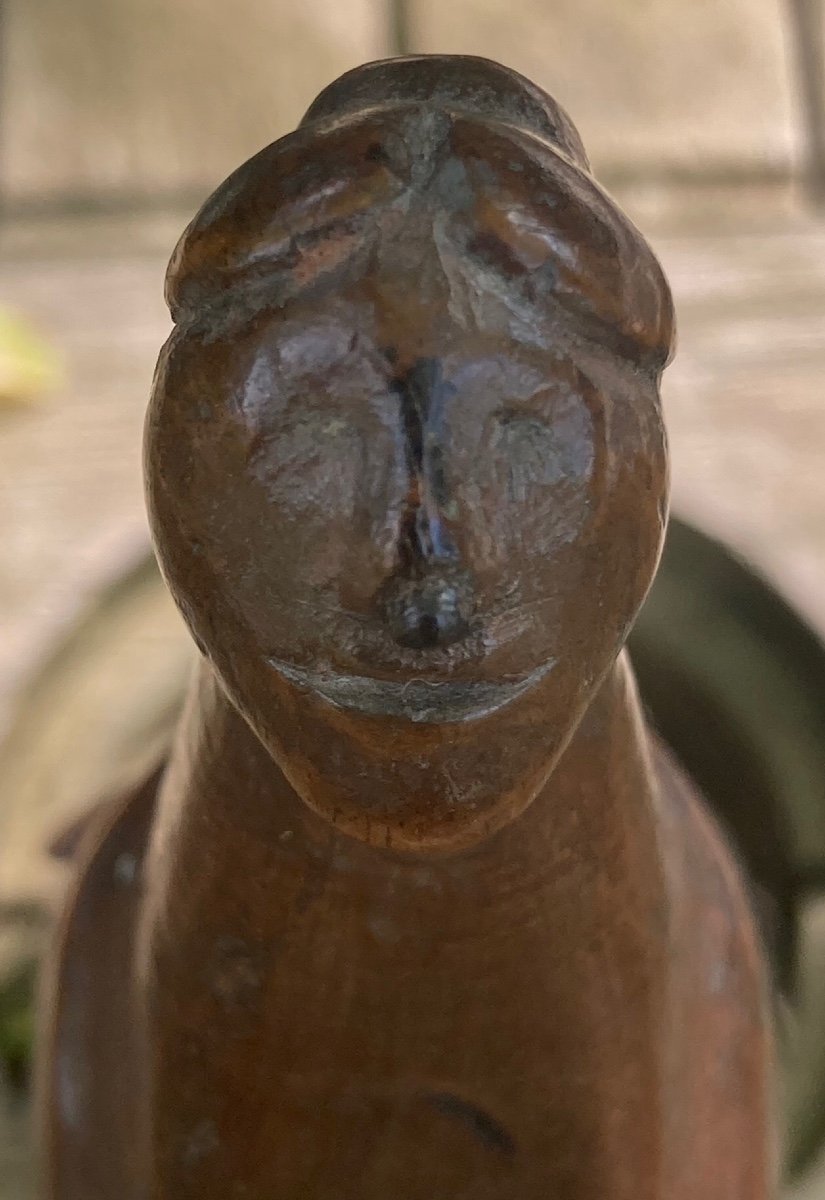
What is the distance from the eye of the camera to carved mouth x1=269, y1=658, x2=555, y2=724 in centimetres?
22

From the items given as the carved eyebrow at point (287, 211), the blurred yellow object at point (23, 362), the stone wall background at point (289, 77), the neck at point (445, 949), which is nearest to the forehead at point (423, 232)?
the carved eyebrow at point (287, 211)

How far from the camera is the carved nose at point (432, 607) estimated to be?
212 millimetres

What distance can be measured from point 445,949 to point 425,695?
109mm

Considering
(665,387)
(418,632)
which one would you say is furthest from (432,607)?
(665,387)

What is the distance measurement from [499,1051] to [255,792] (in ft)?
0.32

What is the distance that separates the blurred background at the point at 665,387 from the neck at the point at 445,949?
1.21 ft

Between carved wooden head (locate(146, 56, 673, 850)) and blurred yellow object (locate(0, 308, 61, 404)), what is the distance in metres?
0.63

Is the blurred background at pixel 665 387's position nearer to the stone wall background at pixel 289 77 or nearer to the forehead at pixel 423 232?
the stone wall background at pixel 289 77

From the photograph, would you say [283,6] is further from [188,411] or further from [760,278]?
[188,411]

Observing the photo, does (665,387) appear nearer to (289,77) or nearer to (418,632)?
(289,77)

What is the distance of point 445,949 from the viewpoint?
11.9 inches

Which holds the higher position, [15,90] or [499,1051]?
[15,90]

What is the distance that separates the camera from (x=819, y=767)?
72 centimetres

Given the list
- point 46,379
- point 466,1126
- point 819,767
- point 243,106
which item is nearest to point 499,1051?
point 466,1126
